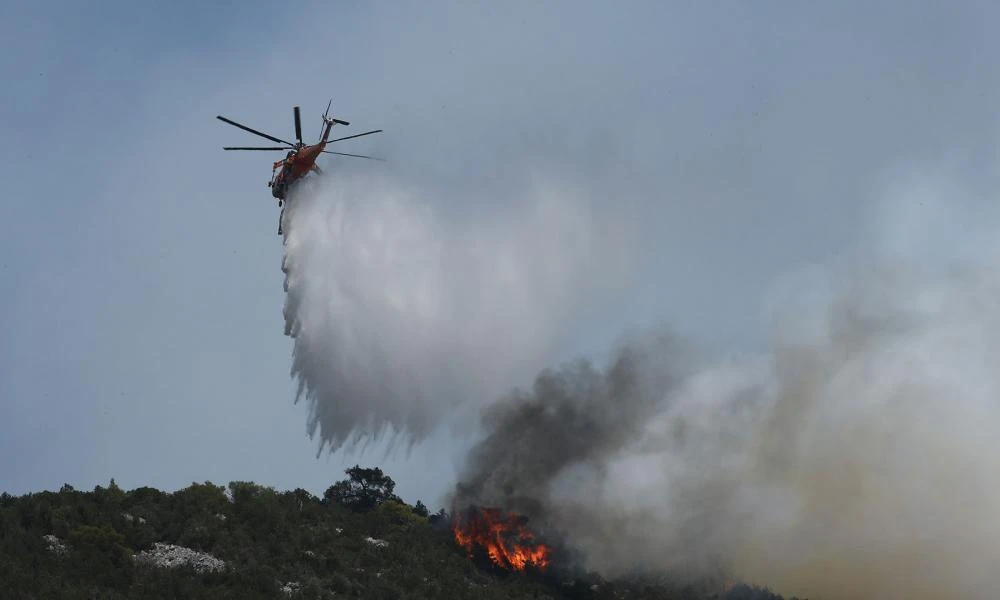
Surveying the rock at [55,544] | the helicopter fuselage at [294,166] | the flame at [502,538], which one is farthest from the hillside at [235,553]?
the helicopter fuselage at [294,166]

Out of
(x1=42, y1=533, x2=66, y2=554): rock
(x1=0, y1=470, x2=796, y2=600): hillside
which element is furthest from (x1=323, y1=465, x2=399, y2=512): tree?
(x1=42, y1=533, x2=66, y2=554): rock

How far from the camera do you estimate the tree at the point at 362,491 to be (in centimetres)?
10794

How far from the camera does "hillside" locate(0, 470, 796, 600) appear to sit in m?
60.5

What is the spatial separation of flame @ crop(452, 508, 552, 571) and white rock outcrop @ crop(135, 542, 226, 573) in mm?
23401

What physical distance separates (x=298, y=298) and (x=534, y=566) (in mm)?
24263

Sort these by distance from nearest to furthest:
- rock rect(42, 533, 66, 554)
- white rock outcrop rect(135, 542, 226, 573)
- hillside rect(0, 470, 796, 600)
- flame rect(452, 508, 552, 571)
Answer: hillside rect(0, 470, 796, 600) → rock rect(42, 533, 66, 554) → white rock outcrop rect(135, 542, 226, 573) → flame rect(452, 508, 552, 571)

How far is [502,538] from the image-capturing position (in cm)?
8619

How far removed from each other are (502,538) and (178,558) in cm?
2673

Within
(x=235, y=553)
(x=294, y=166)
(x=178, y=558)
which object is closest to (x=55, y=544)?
(x=178, y=558)

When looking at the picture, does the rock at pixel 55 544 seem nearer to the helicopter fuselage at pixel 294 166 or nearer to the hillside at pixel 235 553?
the hillside at pixel 235 553

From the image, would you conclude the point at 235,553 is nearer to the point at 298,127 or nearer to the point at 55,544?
the point at 55,544

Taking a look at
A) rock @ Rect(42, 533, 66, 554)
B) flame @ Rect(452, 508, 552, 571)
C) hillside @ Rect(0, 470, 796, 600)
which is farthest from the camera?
flame @ Rect(452, 508, 552, 571)

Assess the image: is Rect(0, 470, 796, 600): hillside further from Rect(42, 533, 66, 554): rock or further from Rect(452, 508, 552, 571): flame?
Rect(452, 508, 552, 571): flame

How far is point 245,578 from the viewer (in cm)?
6419
